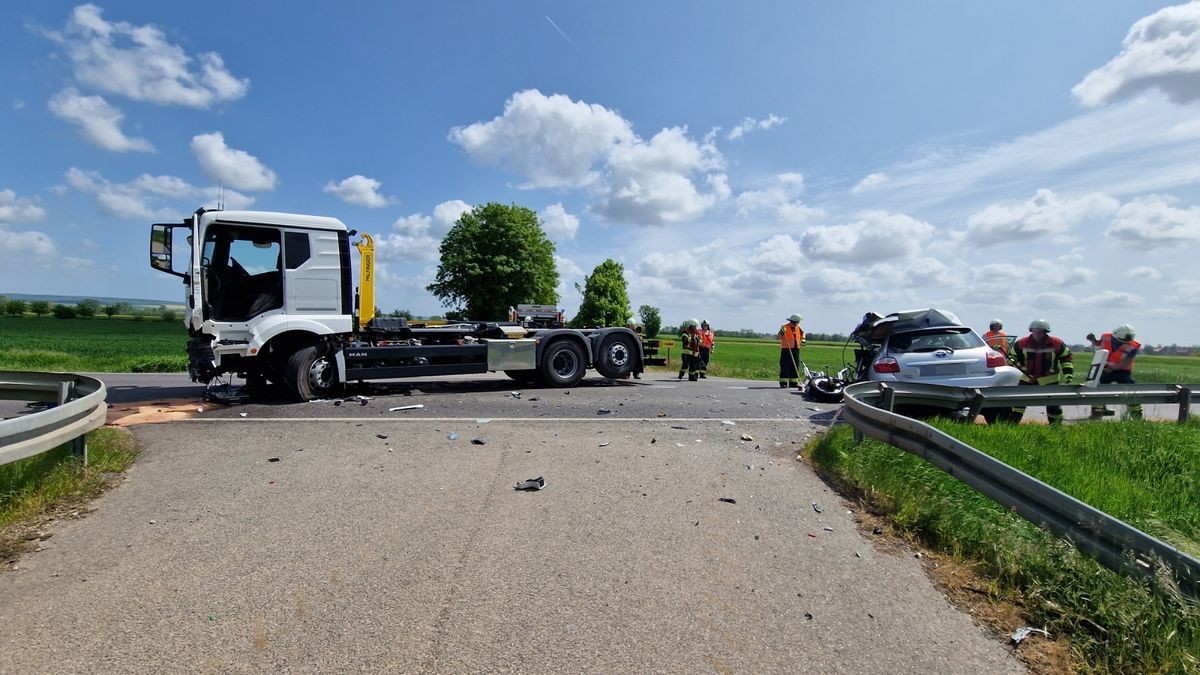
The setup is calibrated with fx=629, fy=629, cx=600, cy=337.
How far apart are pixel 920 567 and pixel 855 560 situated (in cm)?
36

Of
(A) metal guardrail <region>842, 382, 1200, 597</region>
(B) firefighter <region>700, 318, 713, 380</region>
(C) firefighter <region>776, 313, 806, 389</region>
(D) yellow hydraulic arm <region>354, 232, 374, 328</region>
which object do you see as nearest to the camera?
(A) metal guardrail <region>842, 382, 1200, 597</region>

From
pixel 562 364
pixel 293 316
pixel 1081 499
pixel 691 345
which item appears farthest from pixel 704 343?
pixel 1081 499

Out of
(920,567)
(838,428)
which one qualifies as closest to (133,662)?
(920,567)

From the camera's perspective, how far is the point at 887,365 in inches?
352

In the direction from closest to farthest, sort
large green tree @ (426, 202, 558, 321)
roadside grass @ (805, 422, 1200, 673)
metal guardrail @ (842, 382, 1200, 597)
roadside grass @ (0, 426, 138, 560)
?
roadside grass @ (805, 422, 1200, 673)
metal guardrail @ (842, 382, 1200, 597)
roadside grass @ (0, 426, 138, 560)
large green tree @ (426, 202, 558, 321)

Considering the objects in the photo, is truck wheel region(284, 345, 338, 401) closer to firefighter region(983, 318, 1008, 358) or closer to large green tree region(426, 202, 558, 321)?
firefighter region(983, 318, 1008, 358)

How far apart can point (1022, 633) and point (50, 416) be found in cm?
613

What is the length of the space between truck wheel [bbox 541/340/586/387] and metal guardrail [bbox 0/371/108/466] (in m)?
7.54

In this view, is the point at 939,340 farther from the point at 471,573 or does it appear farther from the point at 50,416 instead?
the point at 50,416

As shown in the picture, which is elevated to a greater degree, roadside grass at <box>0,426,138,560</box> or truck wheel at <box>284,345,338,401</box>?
truck wheel at <box>284,345,338,401</box>

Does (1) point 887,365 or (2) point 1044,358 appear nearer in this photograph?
(1) point 887,365

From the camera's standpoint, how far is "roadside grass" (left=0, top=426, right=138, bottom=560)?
399 centimetres

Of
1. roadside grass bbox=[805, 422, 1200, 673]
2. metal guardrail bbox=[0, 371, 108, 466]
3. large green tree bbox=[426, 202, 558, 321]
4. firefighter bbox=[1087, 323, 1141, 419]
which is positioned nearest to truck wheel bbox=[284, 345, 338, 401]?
metal guardrail bbox=[0, 371, 108, 466]

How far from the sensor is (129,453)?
5934mm
